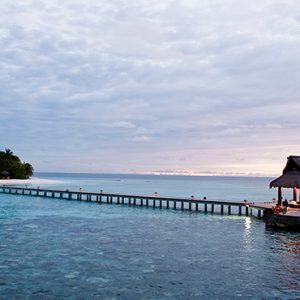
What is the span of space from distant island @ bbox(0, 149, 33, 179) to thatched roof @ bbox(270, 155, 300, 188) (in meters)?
130

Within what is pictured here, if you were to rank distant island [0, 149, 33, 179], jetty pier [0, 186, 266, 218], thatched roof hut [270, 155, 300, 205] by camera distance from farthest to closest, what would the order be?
distant island [0, 149, 33, 179]
jetty pier [0, 186, 266, 218]
thatched roof hut [270, 155, 300, 205]

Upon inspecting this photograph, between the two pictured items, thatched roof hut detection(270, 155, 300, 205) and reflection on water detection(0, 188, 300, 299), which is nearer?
reflection on water detection(0, 188, 300, 299)

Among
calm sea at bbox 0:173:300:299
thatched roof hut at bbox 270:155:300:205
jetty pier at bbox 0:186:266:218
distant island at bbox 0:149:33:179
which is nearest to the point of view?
A: calm sea at bbox 0:173:300:299

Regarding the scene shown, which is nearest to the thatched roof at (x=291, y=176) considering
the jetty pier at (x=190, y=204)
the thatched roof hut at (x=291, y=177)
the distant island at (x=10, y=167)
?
the thatched roof hut at (x=291, y=177)

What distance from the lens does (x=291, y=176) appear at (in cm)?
4625

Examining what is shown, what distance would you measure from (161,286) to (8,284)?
8.05 metres

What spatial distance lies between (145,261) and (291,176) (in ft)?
83.7

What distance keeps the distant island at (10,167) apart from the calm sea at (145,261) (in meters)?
120

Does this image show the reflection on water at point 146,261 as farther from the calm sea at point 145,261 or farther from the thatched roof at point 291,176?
the thatched roof at point 291,176

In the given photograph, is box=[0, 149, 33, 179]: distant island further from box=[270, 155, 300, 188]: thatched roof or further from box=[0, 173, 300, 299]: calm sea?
box=[270, 155, 300, 188]: thatched roof

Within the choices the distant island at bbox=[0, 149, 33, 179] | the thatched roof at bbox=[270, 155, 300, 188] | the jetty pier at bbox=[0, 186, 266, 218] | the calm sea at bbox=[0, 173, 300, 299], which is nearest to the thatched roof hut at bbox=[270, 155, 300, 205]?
the thatched roof at bbox=[270, 155, 300, 188]

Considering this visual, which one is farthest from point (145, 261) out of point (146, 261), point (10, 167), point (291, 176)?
point (10, 167)

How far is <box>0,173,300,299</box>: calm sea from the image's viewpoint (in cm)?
2083

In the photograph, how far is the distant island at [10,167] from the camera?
158 m
